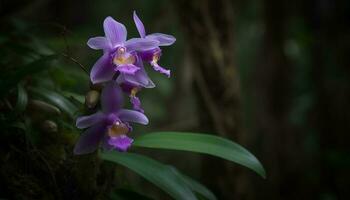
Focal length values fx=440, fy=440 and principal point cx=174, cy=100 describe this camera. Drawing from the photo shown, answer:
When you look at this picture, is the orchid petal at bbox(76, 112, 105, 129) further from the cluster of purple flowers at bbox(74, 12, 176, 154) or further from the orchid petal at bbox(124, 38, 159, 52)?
the orchid petal at bbox(124, 38, 159, 52)

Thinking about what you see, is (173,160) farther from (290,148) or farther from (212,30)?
(212,30)

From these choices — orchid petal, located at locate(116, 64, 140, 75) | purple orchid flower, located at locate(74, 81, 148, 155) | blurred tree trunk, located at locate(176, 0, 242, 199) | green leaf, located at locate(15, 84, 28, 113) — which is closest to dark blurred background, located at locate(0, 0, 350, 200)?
blurred tree trunk, located at locate(176, 0, 242, 199)

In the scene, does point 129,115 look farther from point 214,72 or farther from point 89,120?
point 214,72

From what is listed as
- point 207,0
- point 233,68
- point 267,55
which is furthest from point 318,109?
point 207,0

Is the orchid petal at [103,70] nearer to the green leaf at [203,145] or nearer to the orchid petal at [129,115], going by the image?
the orchid petal at [129,115]

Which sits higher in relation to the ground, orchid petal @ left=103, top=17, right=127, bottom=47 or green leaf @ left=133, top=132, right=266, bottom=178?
orchid petal @ left=103, top=17, right=127, bottom=47

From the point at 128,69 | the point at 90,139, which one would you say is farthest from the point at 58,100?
the point at 128,69
